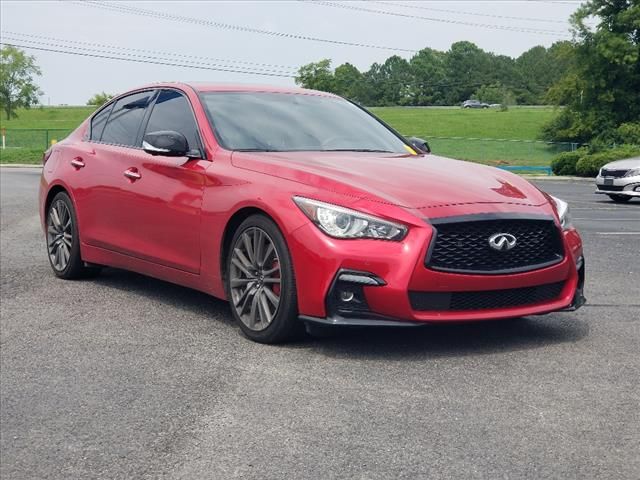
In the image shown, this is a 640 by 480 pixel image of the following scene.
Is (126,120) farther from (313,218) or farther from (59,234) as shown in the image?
(313,218)

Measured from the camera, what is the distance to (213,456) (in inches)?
152

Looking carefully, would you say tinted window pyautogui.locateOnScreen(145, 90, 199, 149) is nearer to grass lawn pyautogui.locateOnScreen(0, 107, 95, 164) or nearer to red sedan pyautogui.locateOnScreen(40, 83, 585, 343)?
red sedan pyautogui.locateOnScreen(40, 83, 585, 343)

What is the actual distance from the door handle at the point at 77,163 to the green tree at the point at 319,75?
257 ft

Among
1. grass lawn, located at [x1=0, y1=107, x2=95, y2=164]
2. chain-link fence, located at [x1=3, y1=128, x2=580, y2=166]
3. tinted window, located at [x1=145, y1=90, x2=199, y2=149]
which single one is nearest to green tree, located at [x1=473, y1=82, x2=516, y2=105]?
grass lawn, located at [x1=0, y1=107, x2=95, y2=164]

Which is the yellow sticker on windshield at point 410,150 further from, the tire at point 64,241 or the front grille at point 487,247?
the tire at point 64,241

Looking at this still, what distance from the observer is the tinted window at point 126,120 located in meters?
7.65

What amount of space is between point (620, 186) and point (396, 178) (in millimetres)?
16040

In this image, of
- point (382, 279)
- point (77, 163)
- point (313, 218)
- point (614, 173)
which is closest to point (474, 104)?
point (614, 173)

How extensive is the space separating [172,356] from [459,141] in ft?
190

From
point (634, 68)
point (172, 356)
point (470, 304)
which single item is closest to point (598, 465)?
point (470, 304)

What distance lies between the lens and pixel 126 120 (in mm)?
7855

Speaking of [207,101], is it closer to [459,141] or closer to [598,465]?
[598,465]

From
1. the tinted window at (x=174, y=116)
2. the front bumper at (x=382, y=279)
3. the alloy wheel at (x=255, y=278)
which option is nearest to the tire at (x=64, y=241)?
the tinted window at (x=174, y=116)

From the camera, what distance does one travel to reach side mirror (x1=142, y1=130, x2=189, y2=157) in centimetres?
659
